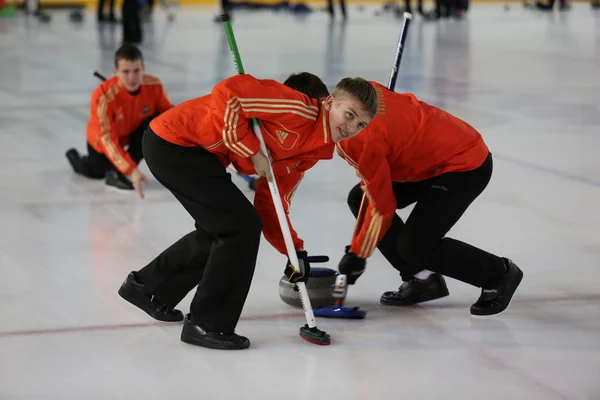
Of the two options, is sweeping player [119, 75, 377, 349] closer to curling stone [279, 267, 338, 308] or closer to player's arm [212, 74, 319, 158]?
player's arm [212, 74, 319, 158]

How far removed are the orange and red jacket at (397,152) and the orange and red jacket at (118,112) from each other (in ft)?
8.42

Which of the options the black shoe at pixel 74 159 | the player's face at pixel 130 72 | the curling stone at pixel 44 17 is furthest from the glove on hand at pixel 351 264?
the curling stone at pixel 44 17

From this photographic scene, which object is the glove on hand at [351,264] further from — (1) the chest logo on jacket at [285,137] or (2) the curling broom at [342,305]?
(1) the chest logo on jacket at [285,137]

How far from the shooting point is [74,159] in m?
6.96

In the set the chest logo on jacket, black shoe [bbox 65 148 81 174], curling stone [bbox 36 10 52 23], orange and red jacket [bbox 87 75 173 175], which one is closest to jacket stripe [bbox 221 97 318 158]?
the chest logo on jacket

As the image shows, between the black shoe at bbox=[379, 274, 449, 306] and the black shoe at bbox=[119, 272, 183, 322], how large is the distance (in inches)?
34.9

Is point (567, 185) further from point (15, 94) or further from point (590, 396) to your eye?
point (15, 94)

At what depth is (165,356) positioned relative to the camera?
381 cm

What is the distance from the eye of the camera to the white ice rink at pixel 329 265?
3605mm

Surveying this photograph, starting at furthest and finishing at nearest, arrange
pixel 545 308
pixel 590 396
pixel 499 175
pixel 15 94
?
pixel 15 94 → pixel 499 175 → pixel 545 308 → pixel 590 396

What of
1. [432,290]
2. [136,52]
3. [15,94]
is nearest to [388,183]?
[432,290]

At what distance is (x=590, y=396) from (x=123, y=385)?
151 centimetres

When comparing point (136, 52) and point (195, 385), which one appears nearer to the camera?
point (195, 385)

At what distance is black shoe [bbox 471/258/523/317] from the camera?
4.29m
